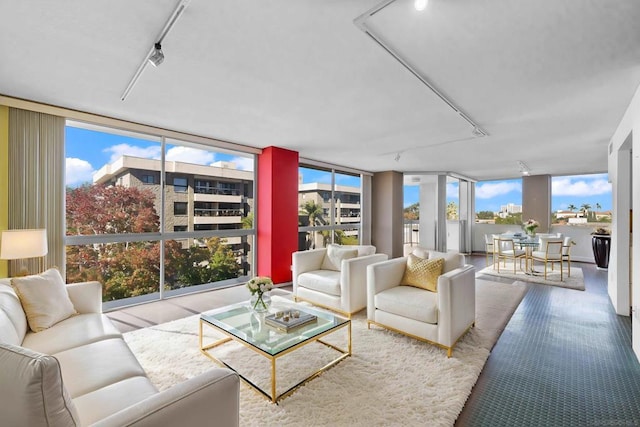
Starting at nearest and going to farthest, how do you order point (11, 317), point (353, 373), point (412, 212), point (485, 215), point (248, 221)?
point (11, 317) → point (353, 373) → point (248, 221) → point (412, 212) → point (485, 215)

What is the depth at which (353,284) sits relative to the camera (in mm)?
3625

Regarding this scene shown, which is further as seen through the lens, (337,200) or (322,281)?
(337,200)

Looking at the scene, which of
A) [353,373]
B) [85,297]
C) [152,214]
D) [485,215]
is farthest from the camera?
[485,215]

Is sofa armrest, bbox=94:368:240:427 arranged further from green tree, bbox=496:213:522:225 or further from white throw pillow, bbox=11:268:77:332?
green tree, bbox=496:213:522:225

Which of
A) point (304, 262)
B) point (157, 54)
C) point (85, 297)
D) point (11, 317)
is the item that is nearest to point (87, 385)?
point (11, 317)

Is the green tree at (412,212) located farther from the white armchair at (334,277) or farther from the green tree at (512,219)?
the white armchair at (334,277)

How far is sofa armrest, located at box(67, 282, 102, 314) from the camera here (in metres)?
2.56

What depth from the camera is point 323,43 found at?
214 centimetres

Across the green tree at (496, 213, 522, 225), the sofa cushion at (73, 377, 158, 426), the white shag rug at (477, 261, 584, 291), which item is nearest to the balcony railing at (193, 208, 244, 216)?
the sofa cushion at (73, 377, 158, 426)

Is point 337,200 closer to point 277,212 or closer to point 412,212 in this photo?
point 277,212

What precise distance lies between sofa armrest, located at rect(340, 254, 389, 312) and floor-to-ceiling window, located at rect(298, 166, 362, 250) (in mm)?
2658

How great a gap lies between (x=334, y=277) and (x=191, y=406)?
9.22ft

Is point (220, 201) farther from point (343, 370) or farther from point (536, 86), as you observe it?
point (536, 86)

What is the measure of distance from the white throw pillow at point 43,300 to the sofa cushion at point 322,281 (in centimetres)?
247
